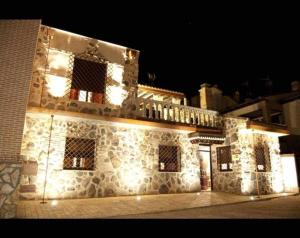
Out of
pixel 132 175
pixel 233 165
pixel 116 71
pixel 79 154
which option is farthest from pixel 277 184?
pixel 79 154

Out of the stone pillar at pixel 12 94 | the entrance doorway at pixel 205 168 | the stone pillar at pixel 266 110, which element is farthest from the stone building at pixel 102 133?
the stone pillar at pixel 266 110

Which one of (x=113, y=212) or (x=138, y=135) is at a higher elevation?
(x=138, y=135)

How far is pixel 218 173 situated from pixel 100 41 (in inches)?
357

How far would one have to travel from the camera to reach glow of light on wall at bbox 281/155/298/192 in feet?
42.4

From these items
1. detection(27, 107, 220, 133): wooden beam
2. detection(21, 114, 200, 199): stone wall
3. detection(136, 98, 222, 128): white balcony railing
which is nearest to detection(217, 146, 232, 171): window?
detection(27, 107, 220, 133): wooden beam

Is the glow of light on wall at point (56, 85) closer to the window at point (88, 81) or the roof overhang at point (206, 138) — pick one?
the window at point (88, 81)

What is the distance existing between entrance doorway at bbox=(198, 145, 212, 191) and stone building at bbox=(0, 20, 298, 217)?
0.18m

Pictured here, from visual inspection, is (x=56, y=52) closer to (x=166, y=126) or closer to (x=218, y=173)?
(x=166, y=126)

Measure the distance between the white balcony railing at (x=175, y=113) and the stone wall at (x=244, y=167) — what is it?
84 centimetres

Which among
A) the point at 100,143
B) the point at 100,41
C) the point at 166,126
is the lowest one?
the point at 100,143
